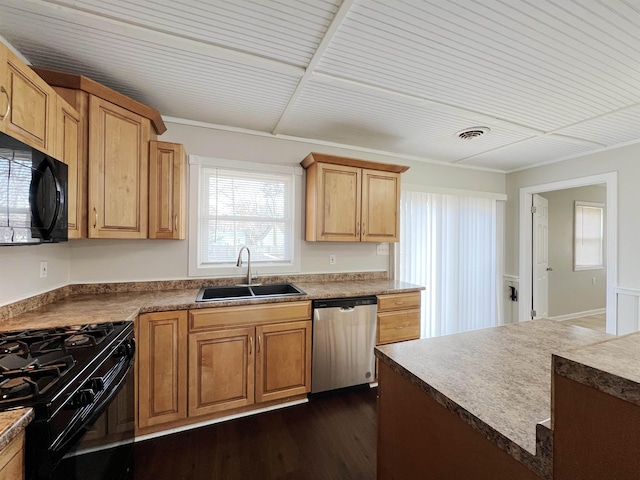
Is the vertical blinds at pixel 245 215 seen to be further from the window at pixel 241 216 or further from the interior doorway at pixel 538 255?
the interior doorway at pixel 538 255

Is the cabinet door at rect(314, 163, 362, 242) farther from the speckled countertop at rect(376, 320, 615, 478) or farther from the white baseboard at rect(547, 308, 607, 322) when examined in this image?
the white baseboard at rect(547, 308, 607, 322)

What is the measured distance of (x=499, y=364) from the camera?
1037mm

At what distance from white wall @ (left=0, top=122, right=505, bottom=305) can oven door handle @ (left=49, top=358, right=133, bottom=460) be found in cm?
91

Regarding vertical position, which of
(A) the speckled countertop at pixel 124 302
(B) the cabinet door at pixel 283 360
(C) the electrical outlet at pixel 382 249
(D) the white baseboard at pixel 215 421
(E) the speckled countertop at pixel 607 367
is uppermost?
(C) the electrical outlet at pixel 382 249

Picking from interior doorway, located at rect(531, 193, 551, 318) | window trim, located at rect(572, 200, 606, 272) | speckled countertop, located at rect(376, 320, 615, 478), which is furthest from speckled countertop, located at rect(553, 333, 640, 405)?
window trim, located at rect(572, 200, 606, 272)

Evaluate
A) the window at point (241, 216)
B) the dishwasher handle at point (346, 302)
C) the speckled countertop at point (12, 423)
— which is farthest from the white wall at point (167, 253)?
the speckled countertop at point (12, 423)

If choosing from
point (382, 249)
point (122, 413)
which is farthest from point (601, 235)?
point (122, 413)

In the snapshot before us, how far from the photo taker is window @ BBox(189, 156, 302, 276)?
8.46 ft

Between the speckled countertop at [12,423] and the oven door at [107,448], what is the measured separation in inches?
8.4

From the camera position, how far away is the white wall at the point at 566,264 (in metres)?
4.81

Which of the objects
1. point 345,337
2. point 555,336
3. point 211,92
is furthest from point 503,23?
point 345,337

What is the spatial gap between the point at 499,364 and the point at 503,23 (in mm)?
1612

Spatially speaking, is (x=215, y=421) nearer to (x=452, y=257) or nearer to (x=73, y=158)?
(x=73, y=158)

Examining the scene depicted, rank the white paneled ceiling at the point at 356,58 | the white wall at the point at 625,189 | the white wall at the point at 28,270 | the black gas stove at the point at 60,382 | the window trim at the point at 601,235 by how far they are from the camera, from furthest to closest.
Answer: the window trim at the point at 601,235
the white wall at the point at 625,189
the white wall at the point at 28,270
the white paneled ceiling at the point at 356,58
the black gas stove at the point at 60,382
